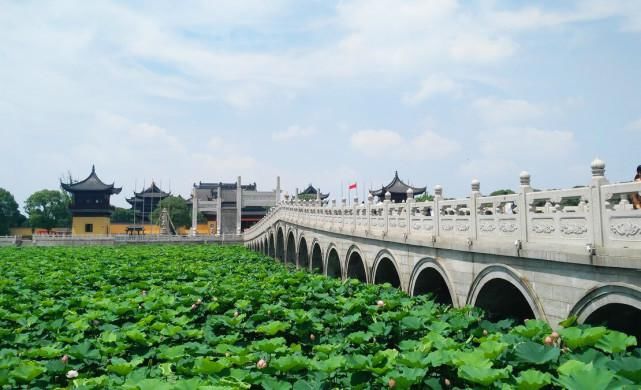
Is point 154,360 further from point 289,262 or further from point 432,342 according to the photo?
point 289,262

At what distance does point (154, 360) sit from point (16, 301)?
580cm

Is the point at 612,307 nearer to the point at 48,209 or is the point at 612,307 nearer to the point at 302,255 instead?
the point at 302,255

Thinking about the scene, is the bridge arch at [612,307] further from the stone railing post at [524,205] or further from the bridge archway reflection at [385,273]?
the bridge archway reflection at [385,273]

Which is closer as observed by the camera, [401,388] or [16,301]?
[401,388]

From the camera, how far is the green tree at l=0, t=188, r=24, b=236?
183 feet

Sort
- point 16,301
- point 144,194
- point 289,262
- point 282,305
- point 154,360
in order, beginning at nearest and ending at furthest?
point 154,360
point 282,305
point 16,301
point 289,262
point 144,194

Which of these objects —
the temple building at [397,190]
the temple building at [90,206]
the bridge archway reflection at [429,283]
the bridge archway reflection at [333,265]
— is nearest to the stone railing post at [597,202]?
the bridge archway reflection at [429,283]

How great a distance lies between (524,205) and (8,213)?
62.1 meters

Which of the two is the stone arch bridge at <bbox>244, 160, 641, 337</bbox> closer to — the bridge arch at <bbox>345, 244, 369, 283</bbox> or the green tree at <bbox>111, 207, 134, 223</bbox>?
the bridge arch at <bbox>345, 244, 369, 283</bbox>

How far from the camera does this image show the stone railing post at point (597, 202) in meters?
6.41

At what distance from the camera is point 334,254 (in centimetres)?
2141

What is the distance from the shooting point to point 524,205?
26.2 feet

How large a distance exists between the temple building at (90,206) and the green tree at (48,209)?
7.13 m

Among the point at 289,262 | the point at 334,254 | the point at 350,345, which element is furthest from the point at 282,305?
the point at 289,262
